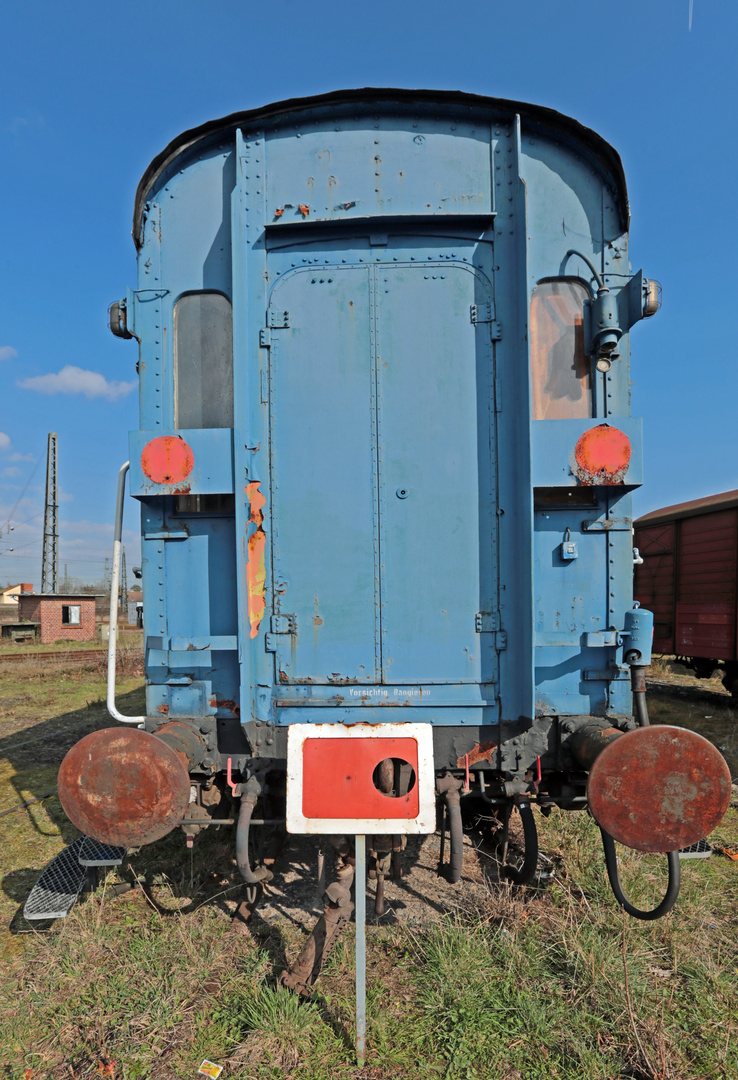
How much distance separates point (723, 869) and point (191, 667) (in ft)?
13.0

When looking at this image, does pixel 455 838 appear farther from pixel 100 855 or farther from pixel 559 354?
pixel 559 354

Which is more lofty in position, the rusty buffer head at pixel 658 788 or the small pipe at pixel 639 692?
the small pipe at pixel 639 692

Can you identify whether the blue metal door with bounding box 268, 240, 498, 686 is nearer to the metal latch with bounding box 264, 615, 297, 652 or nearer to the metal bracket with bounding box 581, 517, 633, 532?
the metal latch with bounding box 264, 615, 297, 652

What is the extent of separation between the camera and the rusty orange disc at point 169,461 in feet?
8.65

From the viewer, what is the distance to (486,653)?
2.64 metres

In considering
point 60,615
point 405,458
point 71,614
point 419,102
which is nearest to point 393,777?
point 405,458

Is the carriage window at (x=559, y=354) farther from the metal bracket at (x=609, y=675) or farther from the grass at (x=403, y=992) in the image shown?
the grass at (x=403, y=992)

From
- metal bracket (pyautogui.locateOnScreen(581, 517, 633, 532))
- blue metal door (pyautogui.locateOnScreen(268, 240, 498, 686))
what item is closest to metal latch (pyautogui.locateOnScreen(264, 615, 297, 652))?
blue metal door (pyautogui.locateOnScreen(268, 240, 498, 686))

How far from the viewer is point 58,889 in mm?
3160

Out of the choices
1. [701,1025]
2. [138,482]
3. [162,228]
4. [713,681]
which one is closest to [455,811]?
[701,1025]

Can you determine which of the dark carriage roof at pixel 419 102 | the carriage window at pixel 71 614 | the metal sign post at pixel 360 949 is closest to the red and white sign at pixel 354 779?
the metal sign post at pixel 360 949

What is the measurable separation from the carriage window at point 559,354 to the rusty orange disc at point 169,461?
177 centimetres

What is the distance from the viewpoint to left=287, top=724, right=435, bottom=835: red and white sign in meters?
2.28

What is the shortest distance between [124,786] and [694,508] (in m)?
9.79
